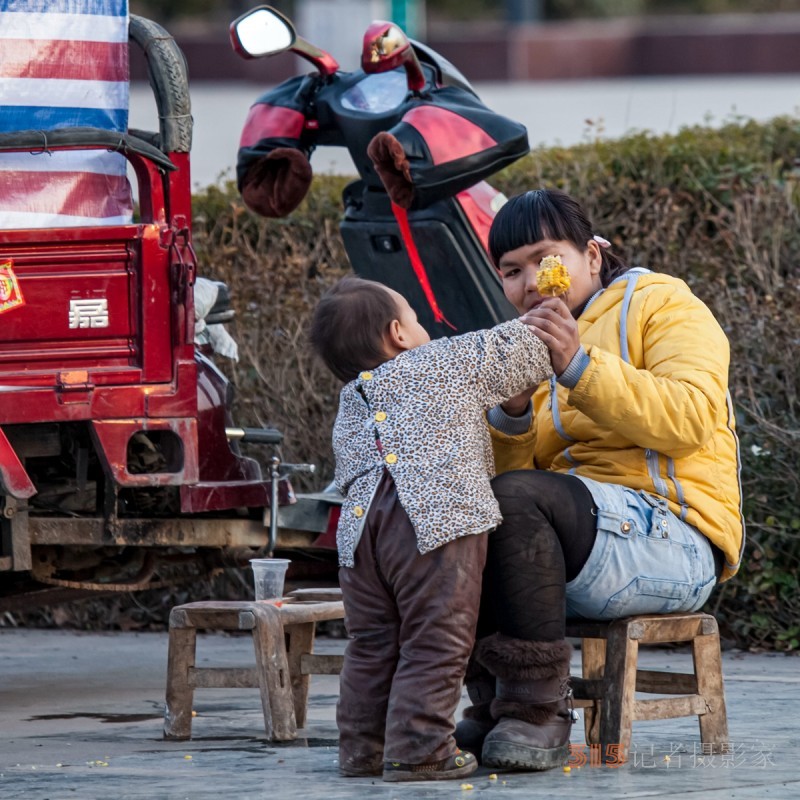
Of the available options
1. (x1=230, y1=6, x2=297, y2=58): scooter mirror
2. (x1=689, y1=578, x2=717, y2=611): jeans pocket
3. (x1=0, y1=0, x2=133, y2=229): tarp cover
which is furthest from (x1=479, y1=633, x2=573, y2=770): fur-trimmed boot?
(x1=230, y1=6, x2=297, y2=58): scooter mirror

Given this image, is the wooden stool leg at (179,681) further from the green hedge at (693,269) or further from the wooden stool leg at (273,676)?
the green hedge at (693,269)

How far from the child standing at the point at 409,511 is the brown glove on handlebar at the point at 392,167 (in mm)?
1258

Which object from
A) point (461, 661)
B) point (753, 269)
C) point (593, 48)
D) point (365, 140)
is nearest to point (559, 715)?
point (461, 661)

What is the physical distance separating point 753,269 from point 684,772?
3240 millimetres

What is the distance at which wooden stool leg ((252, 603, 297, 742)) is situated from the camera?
15.5 ft

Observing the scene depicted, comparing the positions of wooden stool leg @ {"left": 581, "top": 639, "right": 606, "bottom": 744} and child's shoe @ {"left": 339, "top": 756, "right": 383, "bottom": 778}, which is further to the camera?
wooden stool leg @ {"left": 581, "top": 639, "right": 606, "bottom": 744}

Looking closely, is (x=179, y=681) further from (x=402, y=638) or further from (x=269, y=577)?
(x=402, y=638)

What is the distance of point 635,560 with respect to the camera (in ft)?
12.9

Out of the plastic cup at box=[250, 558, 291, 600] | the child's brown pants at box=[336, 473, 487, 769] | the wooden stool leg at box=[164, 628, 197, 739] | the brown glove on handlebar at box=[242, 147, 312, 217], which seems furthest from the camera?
the brown glove on handlebar at box=[242, 147, 312, 217]

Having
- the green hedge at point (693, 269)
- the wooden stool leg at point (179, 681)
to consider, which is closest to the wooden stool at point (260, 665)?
the wooden stool leg at point (179, 681)

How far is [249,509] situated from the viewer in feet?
18.6

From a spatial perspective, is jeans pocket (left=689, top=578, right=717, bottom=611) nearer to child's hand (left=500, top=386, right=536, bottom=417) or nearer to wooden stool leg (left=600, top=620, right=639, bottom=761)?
wooden stool leg (left=600, top=620, right=639, bottom=761)

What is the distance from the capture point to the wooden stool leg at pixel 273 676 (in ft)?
15.5

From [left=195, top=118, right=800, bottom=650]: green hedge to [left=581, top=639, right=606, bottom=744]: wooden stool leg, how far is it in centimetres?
188
